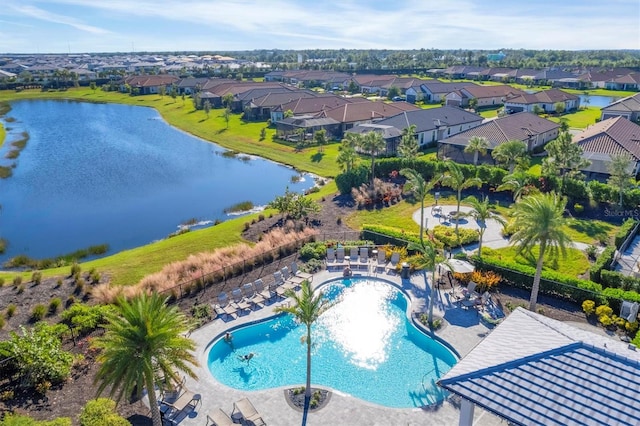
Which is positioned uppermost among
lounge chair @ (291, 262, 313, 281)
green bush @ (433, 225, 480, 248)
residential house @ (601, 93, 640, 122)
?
residential house @ (601, 93, 640, 122)

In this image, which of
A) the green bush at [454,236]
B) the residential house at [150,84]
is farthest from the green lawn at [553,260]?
the residential house at [150,84]

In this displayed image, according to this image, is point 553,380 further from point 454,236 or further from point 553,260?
point 454,236

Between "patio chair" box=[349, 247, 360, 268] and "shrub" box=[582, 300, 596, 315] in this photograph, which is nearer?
"shrub" box=[582, 300, 596, 315]

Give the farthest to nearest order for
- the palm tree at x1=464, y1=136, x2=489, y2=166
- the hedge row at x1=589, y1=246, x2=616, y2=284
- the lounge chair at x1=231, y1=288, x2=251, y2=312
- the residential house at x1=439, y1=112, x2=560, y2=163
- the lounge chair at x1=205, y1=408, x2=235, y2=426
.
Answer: the residential house at x1=439, y1=112, x2=560, y2=163
the palm tree at x1=464, y1=136, x2=489, y2=166
the hedge row at x1=589, y1=246, x2=616, y2=284
the lounge chair at x1=231, y1=288, x2=251, y2=312
the lounge chair at x1=205, y1=408, x2=235, y2=426

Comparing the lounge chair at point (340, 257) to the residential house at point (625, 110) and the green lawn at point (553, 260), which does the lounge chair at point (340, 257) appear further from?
the residential house at point (625, 110)

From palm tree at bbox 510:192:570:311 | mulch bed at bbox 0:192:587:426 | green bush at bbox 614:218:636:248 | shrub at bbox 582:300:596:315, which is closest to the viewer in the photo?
mulch bed at bbox 0:192:587:426

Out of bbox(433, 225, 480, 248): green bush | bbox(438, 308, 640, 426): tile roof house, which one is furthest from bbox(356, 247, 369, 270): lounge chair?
bbox(438, 308, 640, 426): tile roof house

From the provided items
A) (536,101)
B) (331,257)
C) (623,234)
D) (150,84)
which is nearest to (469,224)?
(623,234)

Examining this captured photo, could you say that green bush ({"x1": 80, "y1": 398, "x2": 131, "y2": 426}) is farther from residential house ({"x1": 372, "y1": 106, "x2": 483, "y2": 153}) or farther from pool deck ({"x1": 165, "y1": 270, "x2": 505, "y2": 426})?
residential house ({"x1": 372, "y1": 106, "x2": 483, "y2": 153})
